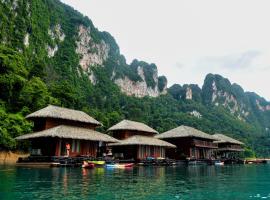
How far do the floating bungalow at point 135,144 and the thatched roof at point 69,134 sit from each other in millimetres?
7644

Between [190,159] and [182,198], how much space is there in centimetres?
4344

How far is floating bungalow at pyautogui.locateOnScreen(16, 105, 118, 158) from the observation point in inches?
1492

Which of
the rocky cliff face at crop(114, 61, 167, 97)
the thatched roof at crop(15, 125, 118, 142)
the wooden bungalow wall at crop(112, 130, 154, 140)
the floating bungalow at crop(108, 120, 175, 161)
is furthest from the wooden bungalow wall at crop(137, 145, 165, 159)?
the rocky cliff face at crop(114, 61, 167, 97)

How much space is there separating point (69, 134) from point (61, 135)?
158 cm

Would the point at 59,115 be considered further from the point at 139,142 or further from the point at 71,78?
the point at 71,78

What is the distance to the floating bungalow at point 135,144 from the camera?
50125 millimetres

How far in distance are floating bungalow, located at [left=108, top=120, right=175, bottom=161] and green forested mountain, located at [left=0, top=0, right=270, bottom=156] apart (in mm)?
14152

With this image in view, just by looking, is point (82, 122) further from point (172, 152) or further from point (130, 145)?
point (172, 152)

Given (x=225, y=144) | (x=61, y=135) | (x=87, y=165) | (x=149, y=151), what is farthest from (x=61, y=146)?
(x=225, y=144)

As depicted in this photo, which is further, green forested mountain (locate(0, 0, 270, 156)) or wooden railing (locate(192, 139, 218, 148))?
wooden railing (locate(192, 139, 218, 148))

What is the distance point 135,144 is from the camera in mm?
48562

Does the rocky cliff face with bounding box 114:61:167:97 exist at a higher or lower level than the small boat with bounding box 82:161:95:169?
higher

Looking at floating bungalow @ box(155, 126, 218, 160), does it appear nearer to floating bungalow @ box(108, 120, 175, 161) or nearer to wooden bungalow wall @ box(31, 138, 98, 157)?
floating bungalow @ box(108, 120, 175, 161)

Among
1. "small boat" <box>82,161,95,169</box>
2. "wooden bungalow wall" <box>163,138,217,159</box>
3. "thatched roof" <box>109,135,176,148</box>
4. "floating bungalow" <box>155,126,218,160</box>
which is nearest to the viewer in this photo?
"small boat" <box>82,161,95,169</box>
